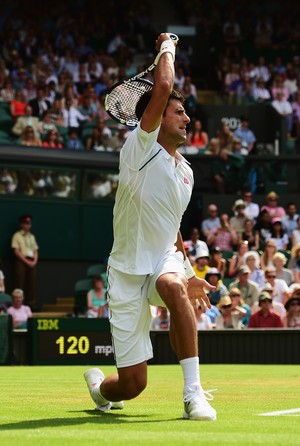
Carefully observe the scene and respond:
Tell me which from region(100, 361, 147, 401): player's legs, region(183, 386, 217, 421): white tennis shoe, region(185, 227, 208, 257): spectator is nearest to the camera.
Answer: region(183, 386, 217, 421): white tennis shoe

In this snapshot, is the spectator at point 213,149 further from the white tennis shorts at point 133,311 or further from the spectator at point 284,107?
the white tennis shorts at point 133,311

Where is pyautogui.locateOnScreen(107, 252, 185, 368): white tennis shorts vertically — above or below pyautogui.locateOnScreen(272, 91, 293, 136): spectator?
below

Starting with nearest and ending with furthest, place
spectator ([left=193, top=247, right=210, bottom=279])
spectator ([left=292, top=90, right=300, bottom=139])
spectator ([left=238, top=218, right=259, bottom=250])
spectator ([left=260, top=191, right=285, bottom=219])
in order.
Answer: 1. spectator ([left=193, top=247, right=210, bottom=279])
2. spectator ([left=238, top=218, right=259, bottom=250])
3. spectator ([left=260, top=191, right=285, bottom=219])
4. spectator ([left=292, top=90, right=300, bottom=139])

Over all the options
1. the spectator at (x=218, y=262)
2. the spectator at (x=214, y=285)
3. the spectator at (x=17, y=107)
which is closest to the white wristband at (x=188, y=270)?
the spectator at (x=214, y=285)

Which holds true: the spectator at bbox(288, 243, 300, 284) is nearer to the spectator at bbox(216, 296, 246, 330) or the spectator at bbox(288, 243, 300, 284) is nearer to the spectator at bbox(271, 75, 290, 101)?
the spectator at bbox(216, 296, 246, 330)

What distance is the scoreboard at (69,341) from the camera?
16922 millimetres

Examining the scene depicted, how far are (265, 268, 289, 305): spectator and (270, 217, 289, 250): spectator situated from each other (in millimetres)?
3219

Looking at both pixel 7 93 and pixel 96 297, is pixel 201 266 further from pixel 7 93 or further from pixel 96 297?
pixel 7 93

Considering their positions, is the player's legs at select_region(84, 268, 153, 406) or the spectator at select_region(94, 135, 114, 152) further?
the spectator at select_region(94, 135, 114, 152)

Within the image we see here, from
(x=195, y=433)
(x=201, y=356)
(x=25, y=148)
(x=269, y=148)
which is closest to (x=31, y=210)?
(x=25, y=148)

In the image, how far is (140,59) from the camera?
29.8 meters

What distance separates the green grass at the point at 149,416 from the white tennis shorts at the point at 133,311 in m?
0.40

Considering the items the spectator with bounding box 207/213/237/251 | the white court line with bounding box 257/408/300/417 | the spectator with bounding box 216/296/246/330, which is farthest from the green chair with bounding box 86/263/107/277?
the white court line with bounding box 257/408/300/417

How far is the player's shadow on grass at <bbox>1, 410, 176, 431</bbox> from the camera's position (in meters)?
6.56
